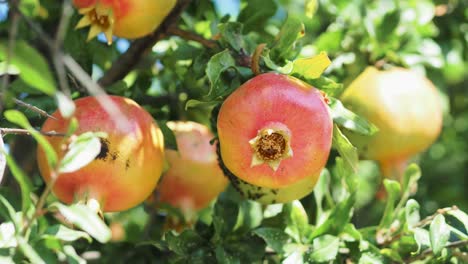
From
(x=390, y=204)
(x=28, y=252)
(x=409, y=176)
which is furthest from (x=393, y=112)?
(x=28, y=252)

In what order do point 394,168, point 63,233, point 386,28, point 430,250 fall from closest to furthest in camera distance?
point 63,233, point 430,250, point 394,168, point 386,28

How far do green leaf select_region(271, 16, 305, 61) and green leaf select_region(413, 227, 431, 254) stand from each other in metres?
0.48

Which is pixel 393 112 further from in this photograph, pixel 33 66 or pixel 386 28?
pixel 33 66

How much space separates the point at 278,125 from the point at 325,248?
0.38 m

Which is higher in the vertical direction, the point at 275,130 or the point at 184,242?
the point at 275,130

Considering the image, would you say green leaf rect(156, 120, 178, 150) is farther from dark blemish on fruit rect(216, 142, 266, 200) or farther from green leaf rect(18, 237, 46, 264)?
green leaf rect(18, 237, 46, 264)

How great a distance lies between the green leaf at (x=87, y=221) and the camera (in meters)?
1.09

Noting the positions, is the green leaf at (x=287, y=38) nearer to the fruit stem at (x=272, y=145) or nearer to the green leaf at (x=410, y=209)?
the fruit stem at (x=272, y=145)

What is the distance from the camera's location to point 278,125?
4.42ft

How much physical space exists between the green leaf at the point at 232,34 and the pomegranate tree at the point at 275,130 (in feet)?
0.83

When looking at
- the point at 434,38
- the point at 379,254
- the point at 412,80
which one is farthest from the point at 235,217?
the point at 434,38

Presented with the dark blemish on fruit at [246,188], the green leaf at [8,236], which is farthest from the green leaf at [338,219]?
the green leaf at [8,236]

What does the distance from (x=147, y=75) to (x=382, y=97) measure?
0.65m

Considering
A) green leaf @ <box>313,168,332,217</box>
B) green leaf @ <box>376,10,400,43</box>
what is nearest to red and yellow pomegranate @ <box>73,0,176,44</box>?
green leaf @ <box>313,168,332,217</box>
